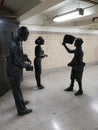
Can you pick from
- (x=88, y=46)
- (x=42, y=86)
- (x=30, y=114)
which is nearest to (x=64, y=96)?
(x=42, y=86)

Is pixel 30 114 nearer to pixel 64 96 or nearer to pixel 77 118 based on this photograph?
pixel 77 118

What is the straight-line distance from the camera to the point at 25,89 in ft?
13.7

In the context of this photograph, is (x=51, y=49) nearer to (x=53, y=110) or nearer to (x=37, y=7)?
(x=37, y=7)

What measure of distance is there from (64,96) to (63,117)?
3.33 ft

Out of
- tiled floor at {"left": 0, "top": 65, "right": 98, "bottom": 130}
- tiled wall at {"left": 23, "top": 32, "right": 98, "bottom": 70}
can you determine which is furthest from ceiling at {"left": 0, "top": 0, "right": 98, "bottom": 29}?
A: tiled floor at {"left": 0, "top": 65, "right": 98, "bottom": 130}

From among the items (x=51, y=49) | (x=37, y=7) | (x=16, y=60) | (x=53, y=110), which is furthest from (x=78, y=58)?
(x=51, y=49)

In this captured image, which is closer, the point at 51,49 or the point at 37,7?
the point at 37,7

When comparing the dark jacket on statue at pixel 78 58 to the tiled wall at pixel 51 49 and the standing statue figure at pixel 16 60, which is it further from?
the tiled wall at pixel 51 49

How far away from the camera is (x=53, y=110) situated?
2.88 meters

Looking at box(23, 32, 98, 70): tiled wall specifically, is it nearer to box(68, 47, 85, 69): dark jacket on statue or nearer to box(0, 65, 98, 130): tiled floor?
box(0, 65, 98, 130): tiled floor

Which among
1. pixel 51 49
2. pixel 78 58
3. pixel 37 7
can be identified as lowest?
pixel 78 58

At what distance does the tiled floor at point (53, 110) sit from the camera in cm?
237

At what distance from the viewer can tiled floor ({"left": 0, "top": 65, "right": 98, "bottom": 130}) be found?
237 centimetres

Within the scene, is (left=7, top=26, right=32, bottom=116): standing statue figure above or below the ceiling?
below
